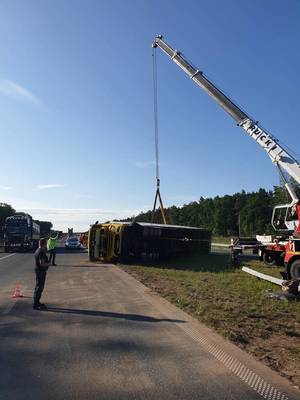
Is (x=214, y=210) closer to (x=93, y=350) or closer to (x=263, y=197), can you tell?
(x=263, y=197)

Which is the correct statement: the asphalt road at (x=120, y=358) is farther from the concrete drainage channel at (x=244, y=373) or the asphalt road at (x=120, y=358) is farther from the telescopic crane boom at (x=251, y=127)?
the telescopic crane boom at (x=251, y=127)

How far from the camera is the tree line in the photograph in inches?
4582

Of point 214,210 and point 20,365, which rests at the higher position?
point 214,210

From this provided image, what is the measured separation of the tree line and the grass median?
275ft

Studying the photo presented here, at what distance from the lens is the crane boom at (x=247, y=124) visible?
22391mm

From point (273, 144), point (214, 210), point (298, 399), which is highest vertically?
point (214, 210)

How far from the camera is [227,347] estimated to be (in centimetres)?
772

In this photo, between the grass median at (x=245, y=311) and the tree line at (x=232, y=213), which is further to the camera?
the tree line at (x=232, y=213)

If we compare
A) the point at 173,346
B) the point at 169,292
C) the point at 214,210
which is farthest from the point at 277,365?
the point at 214,210

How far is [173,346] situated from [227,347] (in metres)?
0.85

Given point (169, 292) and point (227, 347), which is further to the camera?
point (169, 292)

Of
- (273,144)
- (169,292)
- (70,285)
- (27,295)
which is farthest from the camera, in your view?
(273,144)

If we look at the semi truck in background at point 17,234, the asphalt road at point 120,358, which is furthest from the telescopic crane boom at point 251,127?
the semi truck in background at point 17,234

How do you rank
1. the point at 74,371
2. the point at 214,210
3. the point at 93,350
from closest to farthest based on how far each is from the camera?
the point at 74,371 < the point at 93,350 < the point at 214,210
